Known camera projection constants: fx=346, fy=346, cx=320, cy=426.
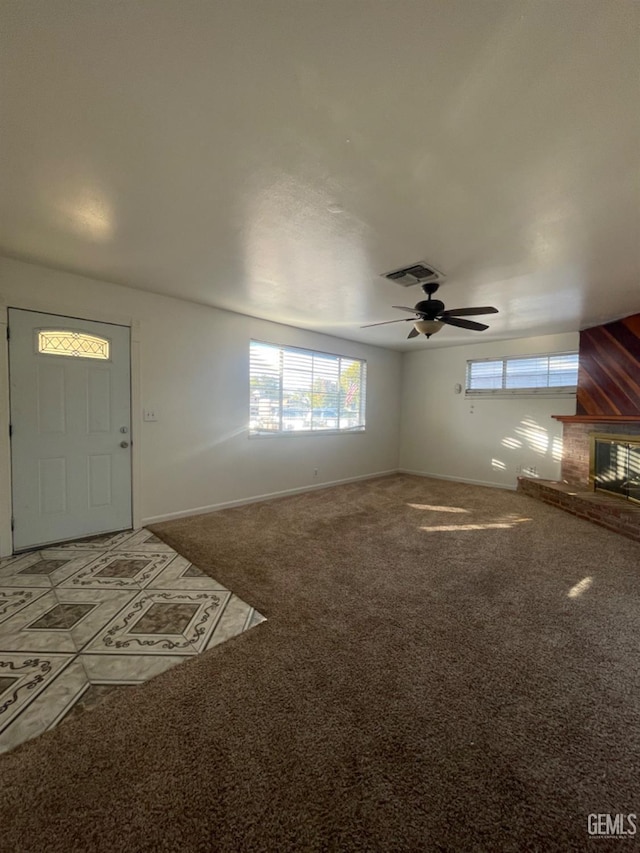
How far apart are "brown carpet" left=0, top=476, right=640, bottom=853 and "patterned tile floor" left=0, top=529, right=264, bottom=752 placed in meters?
0.13

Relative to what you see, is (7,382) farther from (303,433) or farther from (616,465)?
(616,465)

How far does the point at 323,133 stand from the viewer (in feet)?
5.03

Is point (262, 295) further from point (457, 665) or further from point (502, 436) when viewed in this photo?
point (502, 436)

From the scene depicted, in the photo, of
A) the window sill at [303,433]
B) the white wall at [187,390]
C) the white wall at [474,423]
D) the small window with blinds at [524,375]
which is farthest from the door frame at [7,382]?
the small window with blinds at [524,375]

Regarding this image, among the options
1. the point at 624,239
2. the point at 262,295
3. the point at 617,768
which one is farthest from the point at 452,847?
the point at 262,295

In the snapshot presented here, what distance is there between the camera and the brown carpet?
1.10 metres

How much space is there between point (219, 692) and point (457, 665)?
47.0 inches

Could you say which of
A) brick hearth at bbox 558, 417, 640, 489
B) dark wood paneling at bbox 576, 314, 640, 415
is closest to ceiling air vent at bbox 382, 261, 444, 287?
dark wood paneling at bbox 576, 314, 640, 415

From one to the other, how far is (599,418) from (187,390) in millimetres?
5152

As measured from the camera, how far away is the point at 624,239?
2393 millimetres

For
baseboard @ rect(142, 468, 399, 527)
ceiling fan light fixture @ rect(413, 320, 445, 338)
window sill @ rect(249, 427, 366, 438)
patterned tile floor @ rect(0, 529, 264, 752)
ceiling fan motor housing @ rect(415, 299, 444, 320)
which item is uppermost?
ceiling fan motor housing @ rect(415, 299, 444, 320)

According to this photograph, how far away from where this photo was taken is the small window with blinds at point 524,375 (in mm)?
5199

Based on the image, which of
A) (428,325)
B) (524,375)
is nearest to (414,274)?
(428,325)

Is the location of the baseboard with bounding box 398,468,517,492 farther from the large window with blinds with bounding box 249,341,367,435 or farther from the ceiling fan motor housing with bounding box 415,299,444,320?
the ceiling fan motor housing with bounding box 415,299,444,320
